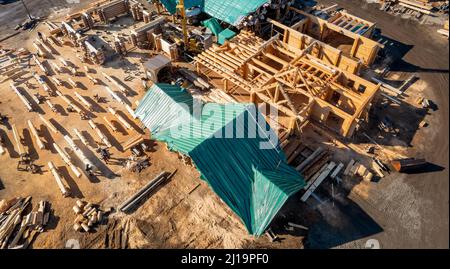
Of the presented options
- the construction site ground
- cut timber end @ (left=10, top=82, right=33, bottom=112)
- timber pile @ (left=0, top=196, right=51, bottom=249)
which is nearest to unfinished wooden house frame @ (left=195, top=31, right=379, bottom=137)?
the construction site ground

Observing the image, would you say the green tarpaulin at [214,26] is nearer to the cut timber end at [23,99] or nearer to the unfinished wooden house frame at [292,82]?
the unfinished wooden house frame at [292,82]

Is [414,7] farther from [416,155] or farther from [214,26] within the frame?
[214,26]

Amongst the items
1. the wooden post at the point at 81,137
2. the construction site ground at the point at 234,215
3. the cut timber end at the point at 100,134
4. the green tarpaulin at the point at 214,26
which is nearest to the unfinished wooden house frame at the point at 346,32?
the construction site ground at the point at 234,215

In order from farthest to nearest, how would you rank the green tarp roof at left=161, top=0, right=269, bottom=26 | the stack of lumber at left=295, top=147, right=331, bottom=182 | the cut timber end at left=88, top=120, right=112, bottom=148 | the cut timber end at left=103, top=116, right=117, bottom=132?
the green tarp roof at left=161, top=0, right=269, bottom=26, the cut timber end at left=103, top=116, right=117, bottom=132, the cut timber end at left=88, top=120, right=112, bottom=148, the stack of lumber at left=295, top=147, right=331, bottom=182

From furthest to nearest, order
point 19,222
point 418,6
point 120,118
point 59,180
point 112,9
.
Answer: point 112,9
point 418,6
point 120,118
point 59,180
point 19,222

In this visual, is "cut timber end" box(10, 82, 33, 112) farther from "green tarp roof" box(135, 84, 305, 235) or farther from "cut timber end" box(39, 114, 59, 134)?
"green tarp roof" box(135, 84, 305, 235)

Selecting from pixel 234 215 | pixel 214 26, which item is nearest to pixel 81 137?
pixel 234 215

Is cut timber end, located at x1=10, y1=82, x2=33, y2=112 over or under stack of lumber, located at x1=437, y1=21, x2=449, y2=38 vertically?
under
